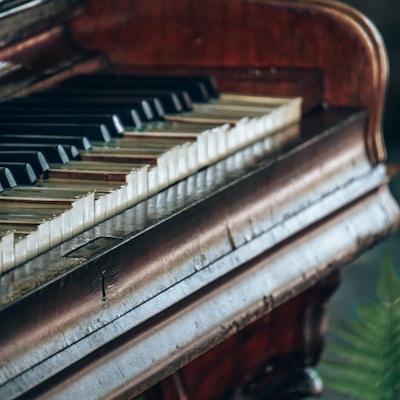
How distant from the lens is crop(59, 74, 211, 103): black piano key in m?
2.16

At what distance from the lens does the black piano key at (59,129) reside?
184cm

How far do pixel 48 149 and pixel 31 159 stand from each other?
0.07 m

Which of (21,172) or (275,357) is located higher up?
(21,172)

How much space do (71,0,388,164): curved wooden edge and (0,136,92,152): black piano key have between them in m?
0.64

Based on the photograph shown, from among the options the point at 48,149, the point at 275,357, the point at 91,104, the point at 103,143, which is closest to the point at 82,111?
the point at 91,104

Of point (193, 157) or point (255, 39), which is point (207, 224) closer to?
point (193, 157)

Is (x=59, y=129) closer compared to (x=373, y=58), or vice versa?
(x=59, y=129)

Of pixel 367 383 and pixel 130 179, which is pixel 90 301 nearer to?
pixel 130 179

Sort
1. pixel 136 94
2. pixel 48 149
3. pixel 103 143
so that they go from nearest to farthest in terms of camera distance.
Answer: pixel 48 149 → pixel 103 143 → pixel 136 94

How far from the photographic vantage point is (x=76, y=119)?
192 centimetres

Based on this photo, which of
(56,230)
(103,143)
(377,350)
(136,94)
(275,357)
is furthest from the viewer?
(275,357)

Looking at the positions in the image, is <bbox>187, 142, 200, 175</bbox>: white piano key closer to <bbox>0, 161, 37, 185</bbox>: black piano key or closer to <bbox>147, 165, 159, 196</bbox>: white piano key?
→ <bbox>147, 165, 159, 196</bbox>: white piano key

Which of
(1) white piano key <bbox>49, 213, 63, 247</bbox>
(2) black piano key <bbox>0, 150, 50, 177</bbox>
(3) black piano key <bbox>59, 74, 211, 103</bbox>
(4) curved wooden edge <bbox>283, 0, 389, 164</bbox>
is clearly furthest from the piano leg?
(1) white piano key <bbox>49, 213, 63, 247</bbox>

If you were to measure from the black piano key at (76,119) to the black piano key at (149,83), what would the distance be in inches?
9.5
